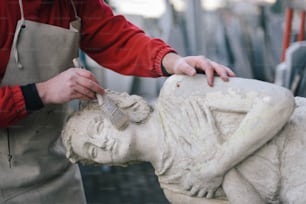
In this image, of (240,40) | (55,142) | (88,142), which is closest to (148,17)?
(240,40)

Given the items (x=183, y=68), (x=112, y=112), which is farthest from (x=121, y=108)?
(x=183, y=68)

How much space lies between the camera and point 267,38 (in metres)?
5.47

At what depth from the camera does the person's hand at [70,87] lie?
4.90ft

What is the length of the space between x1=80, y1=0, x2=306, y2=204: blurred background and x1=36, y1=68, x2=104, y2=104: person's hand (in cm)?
190

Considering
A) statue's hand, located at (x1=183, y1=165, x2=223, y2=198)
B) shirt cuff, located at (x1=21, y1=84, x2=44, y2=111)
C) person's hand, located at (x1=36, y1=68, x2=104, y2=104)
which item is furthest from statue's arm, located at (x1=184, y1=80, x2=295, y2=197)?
shirt cuff, located at (x1=21, y1=84, x2=44, y2=111)

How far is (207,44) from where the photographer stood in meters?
5.01

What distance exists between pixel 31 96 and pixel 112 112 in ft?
0.70

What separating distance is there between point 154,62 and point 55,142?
41 centimetres

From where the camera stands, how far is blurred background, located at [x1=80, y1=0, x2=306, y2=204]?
371 cm

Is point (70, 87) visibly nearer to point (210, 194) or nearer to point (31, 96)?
point (31, 96)

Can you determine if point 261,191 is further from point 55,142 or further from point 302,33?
point 302,33

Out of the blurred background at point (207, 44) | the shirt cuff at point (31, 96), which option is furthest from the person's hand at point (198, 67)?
the blurred background at point (207, 44)

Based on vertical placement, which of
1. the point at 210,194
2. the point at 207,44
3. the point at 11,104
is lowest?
the point at 207,44

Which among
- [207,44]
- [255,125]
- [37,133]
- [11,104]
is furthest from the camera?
[207,44]
